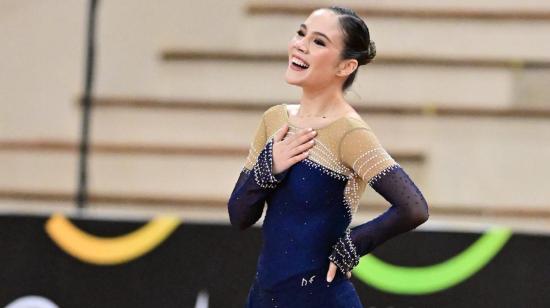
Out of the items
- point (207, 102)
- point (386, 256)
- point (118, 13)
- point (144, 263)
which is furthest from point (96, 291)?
point (118, 13)

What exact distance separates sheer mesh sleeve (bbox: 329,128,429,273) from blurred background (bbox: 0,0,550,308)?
2317 millimetres

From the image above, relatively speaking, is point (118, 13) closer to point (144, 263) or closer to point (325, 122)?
point (144, 263)

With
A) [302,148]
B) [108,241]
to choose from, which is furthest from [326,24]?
[108,241]

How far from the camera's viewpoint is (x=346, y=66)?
7.00 ft

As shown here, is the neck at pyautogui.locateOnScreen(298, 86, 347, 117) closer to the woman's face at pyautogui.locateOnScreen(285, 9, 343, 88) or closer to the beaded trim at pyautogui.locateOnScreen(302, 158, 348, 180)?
the woman's face at pyautogui.locateOnScreen(285, 9, 343, 88)

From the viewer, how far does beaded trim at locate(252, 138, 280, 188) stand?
208cm

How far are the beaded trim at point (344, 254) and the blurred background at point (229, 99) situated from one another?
2.30 meters

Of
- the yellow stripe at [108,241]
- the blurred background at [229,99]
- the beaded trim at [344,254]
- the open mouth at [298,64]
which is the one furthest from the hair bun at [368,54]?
the blurred background at [229,99]

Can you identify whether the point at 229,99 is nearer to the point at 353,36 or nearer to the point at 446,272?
the point at 446,272

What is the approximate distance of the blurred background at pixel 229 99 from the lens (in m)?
4.57

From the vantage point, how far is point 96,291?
3445 millimetres

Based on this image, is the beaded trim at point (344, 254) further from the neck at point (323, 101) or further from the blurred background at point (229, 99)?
the blurred background at point (229, 99)

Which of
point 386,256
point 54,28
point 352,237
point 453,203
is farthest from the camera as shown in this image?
point 54,28

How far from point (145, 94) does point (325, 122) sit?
2.83m
